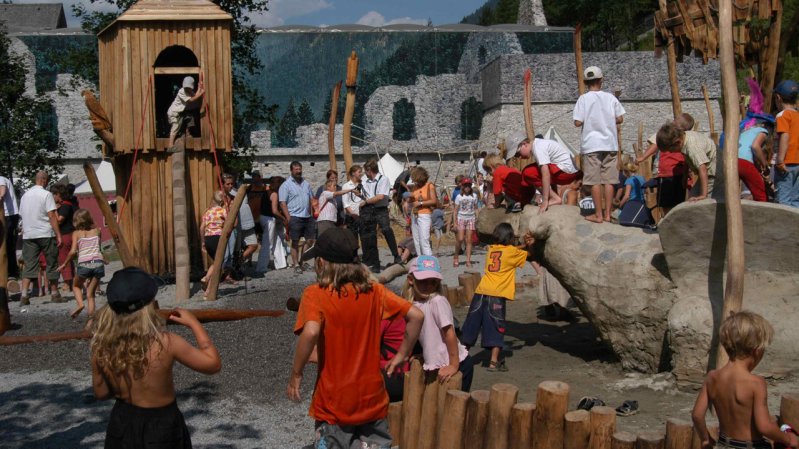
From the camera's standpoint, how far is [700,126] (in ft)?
122

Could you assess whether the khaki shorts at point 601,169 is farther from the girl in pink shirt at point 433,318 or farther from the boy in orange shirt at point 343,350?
the boy in orange shirt at point 343,350

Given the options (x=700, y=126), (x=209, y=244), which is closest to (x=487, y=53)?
(x=700, y=126)

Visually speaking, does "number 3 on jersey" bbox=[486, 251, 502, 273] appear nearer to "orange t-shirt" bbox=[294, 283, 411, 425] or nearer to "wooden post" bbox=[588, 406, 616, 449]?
"wooden post" bbox=[588, 406, 616, 449]

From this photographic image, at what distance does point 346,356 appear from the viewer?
15.4 feet

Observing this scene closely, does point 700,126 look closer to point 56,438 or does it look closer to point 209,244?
point 209,244

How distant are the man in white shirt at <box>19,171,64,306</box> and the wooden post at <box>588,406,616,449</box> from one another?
9400mm

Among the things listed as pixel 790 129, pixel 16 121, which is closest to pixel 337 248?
pixel 790 129

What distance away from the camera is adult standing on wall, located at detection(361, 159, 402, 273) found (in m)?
14.4

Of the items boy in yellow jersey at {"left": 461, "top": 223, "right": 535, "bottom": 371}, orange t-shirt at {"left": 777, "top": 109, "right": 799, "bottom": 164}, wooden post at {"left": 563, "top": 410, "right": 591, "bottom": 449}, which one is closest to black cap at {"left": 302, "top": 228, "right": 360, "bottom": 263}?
wooden post at {"left": 563, "top": 410, "right": 591, "bottom": 449}

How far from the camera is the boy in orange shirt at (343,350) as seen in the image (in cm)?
466

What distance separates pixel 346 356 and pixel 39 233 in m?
9.31

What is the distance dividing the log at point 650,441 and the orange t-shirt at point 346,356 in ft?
4.81

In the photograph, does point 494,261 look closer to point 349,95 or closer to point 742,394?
point 742,394

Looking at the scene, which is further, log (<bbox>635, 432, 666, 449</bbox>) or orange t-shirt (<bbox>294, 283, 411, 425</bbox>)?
log (<bbox>635, 432, 666, 449</bbox>)
